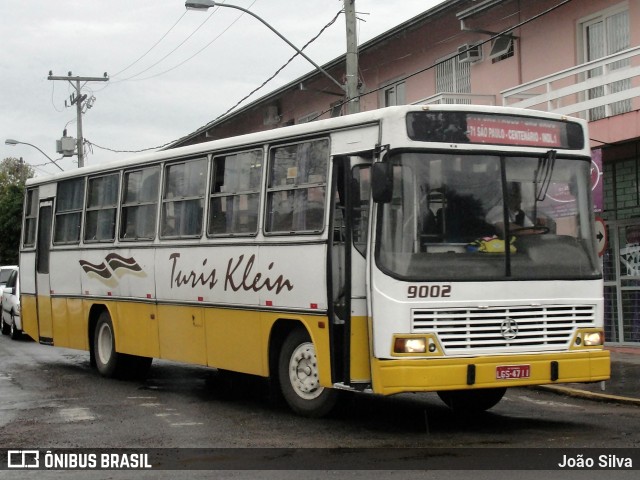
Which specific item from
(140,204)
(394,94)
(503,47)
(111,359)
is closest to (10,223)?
(394,94)

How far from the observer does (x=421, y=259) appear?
9.82 meters

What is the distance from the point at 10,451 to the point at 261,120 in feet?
99.9

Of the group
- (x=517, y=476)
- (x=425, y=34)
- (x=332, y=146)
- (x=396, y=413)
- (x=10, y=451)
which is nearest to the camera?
(x=517, y=476)

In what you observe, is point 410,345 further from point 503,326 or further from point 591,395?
point 591,395

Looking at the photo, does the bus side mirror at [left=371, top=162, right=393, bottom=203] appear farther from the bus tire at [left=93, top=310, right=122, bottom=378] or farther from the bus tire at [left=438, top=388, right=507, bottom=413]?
the bus tire at [left=93, top=310, right=122, bottom=378]

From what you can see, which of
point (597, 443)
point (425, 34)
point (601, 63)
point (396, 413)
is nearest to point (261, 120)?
point (425, 34)

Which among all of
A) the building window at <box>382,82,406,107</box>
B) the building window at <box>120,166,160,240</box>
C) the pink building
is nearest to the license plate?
the pink building

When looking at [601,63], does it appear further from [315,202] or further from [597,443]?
[597,443]

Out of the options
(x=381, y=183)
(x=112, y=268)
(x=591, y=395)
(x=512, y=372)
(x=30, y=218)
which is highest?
(x=30, y=218)

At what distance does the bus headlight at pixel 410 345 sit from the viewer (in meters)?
9.62

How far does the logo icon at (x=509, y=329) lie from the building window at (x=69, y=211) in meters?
8.74

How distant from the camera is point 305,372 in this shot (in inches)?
440

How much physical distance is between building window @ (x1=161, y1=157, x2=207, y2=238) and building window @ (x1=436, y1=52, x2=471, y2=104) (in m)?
11.7

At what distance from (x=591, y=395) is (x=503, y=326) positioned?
3879mm
